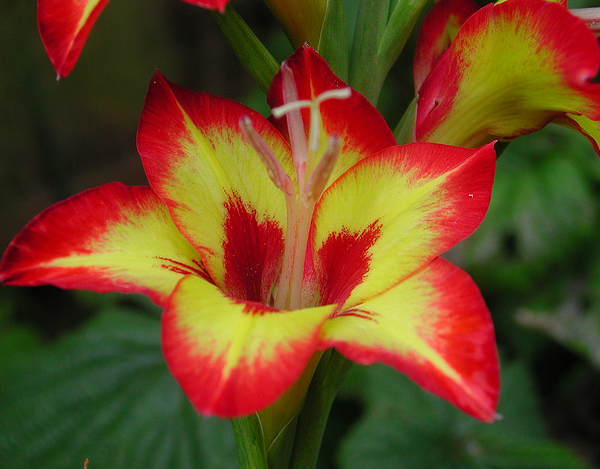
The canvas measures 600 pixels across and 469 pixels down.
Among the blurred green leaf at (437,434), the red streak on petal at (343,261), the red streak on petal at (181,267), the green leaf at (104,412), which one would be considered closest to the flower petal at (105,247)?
the red streak on petal at (181,267)

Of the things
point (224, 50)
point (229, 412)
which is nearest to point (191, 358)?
point (229, 412)

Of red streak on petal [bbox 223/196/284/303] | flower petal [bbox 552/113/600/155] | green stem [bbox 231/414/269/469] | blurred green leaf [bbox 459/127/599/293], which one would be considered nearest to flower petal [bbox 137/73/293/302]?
red streak on petal [bbox 223/196/284/303]

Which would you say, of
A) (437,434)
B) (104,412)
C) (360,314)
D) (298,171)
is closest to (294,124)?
→ (298,171)

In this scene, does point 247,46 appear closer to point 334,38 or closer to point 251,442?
point 334,38

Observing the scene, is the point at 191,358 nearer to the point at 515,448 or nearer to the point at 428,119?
the point at 428,119

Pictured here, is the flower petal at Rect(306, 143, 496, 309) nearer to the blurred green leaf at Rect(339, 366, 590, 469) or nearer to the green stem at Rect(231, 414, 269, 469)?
the green stem at Rect(231, 414, 269, 469)

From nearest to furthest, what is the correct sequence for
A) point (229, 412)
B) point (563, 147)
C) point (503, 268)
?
point (229, 412) < point (503, 268) < point (563, 147)

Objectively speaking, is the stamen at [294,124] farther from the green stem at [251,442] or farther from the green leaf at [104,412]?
the green leaf at [104,412]
